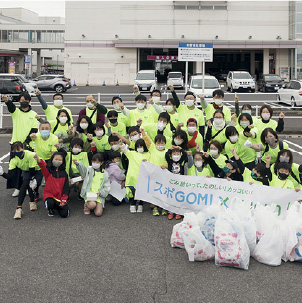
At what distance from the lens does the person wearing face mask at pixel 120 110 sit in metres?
8.17

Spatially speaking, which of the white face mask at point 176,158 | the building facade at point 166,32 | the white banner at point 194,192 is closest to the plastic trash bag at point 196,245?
the white banner at point 194,192

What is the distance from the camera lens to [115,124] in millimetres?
7922

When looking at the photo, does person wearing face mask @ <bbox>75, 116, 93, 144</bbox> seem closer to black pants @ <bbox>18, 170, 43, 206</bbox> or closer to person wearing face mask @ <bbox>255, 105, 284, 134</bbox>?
black pants @ <bbox>18, 170, 43, 206</bbox>

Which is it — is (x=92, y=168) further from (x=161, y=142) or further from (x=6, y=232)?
(x=6, y=232)

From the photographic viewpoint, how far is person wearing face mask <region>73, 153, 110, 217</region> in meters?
6.68

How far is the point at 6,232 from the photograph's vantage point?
19.2ft

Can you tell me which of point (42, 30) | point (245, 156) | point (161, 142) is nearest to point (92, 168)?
point (161, 142)

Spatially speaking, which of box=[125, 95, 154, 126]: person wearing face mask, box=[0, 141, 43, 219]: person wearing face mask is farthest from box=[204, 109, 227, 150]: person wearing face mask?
box=[0, 141, 43, 219]: person wearing face mask

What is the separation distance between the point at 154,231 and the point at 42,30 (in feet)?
228

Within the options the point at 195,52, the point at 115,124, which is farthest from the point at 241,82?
the point at 115,124

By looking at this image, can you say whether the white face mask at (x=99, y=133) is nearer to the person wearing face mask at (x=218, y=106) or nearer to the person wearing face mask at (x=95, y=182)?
the person wearing face mask at (x=95, y=182)

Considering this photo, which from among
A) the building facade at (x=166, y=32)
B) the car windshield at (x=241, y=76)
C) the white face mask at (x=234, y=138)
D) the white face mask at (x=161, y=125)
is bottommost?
the white face mask at (x=234, y=138)

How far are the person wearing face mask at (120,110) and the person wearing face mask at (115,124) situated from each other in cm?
27

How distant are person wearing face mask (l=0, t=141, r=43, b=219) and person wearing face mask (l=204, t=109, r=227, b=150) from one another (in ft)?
10.1
